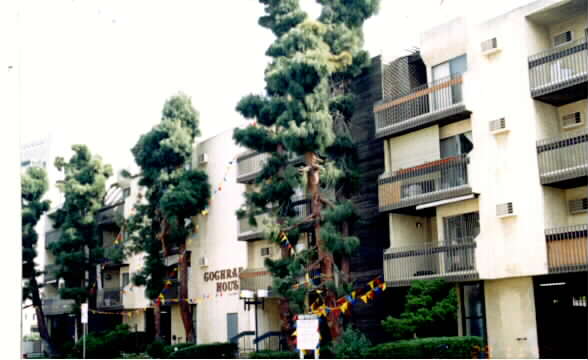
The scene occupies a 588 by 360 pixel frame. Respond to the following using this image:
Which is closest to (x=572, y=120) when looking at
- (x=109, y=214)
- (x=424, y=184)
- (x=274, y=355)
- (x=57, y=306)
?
(x=424, y=184)

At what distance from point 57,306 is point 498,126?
24817 millimetres

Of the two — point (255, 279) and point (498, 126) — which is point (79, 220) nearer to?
point (255, 279)

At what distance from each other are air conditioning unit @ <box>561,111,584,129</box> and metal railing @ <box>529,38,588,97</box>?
1.02 meters

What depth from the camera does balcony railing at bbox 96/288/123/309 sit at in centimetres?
3180

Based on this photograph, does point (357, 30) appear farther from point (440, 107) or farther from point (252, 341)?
point (252, 341)

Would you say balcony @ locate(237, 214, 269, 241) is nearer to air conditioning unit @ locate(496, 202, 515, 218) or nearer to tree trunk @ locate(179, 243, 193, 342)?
tree trunk @ locate(179, 243, 193, 342)

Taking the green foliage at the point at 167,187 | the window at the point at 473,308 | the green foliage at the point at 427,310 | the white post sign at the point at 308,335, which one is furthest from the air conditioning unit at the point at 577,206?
the green foliage at the point at 167,187

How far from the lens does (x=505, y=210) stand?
627 inches

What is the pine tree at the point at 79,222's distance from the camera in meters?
31.3

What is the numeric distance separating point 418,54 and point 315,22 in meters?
2.86

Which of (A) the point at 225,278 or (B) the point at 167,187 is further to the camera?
(B) the point at 167,187

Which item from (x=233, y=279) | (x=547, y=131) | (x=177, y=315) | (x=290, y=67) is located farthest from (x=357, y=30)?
(x=177, y=315)

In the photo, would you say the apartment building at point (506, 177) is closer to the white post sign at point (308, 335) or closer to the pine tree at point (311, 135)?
the pine tree at point (311, 135)

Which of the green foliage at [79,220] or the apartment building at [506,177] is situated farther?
the green foliage at [79,220]
